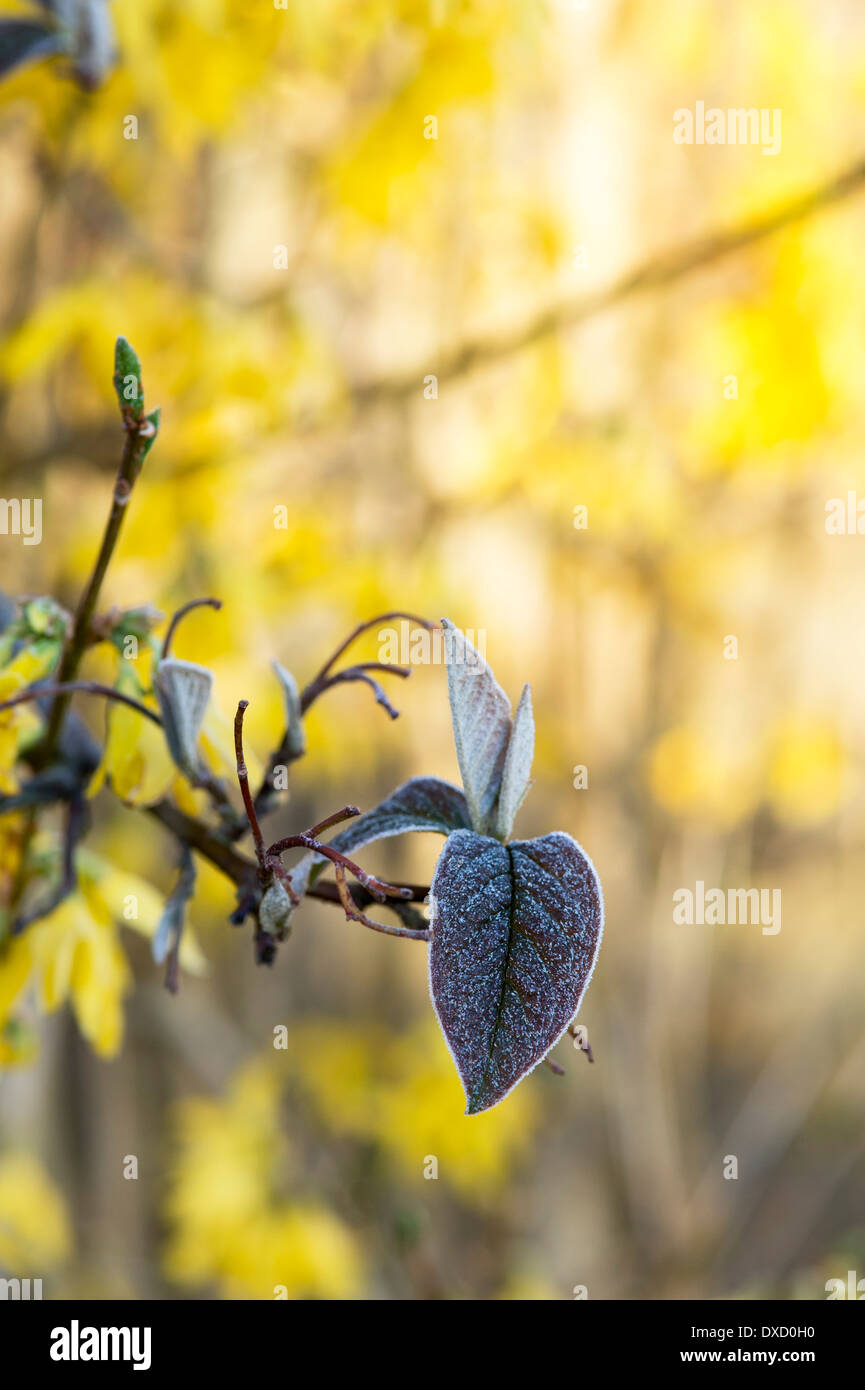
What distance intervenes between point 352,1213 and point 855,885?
145cm

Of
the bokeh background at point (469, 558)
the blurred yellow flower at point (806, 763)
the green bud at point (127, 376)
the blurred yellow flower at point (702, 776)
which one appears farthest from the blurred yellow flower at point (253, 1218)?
the green bud at point (127, 376)

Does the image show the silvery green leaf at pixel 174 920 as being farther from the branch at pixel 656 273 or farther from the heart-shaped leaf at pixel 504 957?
the branch at pixel 656 273

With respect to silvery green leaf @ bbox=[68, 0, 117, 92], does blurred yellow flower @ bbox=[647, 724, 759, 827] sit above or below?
below

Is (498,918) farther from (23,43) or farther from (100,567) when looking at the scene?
(23,43)

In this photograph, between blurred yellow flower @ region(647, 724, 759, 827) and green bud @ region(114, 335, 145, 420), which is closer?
green bud @ region(114, 335, 145, 420)

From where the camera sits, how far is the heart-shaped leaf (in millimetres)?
227

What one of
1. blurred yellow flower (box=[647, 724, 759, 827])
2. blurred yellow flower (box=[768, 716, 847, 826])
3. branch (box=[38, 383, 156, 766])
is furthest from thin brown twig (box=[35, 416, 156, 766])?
blurred yellow flower (box=[768, 716, 847, 826])

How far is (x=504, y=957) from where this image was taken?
0.24m

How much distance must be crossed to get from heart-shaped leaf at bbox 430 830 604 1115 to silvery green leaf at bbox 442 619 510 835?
24 mm

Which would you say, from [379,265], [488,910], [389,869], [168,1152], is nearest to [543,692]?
[389,869]

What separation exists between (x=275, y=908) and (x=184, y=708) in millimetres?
81

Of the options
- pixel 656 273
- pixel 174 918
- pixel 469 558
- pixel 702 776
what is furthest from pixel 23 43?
pixel 702 776

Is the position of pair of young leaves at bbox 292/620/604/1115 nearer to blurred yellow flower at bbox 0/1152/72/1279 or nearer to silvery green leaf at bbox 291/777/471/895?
silvery green leaf at bbox 291/777/471/895
